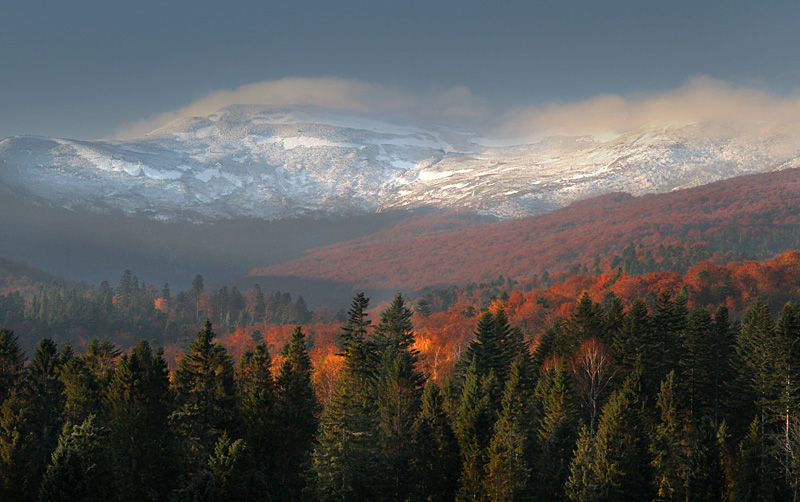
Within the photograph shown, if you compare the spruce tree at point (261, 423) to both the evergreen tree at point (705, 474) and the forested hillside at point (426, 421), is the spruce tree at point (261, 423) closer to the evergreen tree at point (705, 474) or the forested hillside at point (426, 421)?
the forested hillside at point (426, 421)

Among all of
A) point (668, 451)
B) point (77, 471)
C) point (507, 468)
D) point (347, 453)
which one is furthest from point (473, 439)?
point (77, 471)

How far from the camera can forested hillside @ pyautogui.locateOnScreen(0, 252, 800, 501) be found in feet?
116

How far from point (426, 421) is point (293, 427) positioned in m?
9.28

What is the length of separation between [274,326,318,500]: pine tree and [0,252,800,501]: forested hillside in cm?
11

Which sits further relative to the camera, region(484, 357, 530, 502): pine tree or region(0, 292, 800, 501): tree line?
region(0, 292, 800, 501): tree line

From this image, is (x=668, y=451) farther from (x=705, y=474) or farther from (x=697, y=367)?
(x=697, y=367)

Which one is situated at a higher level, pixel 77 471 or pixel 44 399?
pixel 44 399

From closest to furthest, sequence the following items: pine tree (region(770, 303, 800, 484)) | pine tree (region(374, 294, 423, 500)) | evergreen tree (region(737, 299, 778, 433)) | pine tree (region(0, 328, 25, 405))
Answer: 1. pine tree (region(374, 294, 423, 500))
2. pine tree (region(770, 303, 800, 484))
3. evergreen tree (region(737, 299, 778, 433))
4. pine tree (region(0, 328, 25, 405))

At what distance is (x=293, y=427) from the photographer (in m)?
43.4

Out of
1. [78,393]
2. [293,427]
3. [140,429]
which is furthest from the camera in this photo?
[293,427]

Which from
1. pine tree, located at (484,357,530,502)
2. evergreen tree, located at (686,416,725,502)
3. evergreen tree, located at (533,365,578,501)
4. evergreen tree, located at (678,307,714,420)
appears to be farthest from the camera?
evergreen tree, located at (678,307,714,420)

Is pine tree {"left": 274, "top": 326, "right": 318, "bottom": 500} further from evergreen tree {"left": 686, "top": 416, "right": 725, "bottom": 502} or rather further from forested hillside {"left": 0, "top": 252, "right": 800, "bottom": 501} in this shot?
evergreen tree {"left": 686, "top": 416, "right": 725, "bottom": 502}

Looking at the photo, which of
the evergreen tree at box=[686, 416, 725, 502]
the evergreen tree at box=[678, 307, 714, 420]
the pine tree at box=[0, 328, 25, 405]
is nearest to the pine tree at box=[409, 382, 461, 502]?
the evergreen tree at box=[686, 416, 725, 502]

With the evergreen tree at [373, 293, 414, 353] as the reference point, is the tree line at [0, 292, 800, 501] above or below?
below
